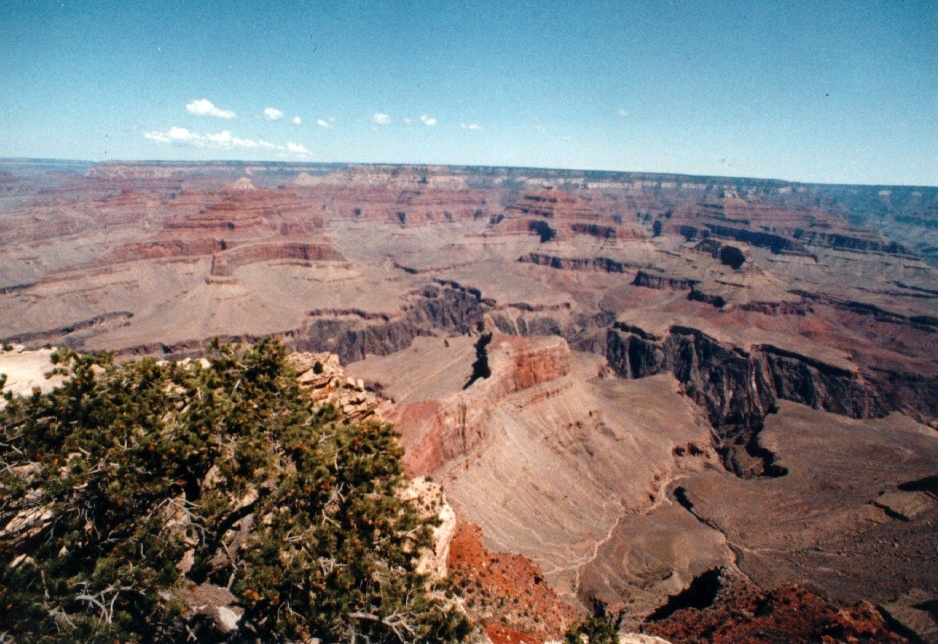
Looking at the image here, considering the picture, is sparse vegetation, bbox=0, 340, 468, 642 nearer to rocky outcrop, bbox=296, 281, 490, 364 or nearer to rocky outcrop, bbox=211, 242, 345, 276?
A: rocky outcrop, bbox=296, 281, 490, 364

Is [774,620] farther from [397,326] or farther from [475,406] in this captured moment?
[397,326]

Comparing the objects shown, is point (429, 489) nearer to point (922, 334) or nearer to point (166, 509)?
point (166, 509)

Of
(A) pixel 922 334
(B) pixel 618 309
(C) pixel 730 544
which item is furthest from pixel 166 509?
(A) pixel 922 334

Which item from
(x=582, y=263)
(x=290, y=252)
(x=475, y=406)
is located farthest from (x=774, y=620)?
(x=582, y=263)

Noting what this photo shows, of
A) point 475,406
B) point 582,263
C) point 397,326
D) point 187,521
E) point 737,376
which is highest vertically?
point 187,521

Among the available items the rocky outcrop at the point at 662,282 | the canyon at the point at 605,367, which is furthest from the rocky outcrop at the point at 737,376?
the rocky outcrop at the point at 662,282

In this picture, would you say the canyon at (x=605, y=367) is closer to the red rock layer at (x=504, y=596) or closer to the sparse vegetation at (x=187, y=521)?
the red rock layer at (x=504, y=596)
